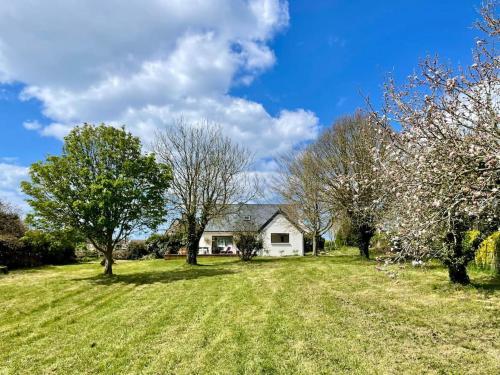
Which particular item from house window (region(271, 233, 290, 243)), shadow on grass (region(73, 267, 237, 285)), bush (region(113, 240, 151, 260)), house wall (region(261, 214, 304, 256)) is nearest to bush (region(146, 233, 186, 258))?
bush (region(113, 240, 151, 260))

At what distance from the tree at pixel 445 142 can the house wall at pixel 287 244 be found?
34357 mm

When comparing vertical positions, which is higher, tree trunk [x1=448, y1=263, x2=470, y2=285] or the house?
the house

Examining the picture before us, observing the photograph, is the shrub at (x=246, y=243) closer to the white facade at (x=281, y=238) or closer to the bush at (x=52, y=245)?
the white facade at (x=281, y=238)

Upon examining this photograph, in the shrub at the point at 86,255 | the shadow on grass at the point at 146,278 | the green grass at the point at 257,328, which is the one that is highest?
the shrub at the point at 86,255

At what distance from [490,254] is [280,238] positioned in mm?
28403

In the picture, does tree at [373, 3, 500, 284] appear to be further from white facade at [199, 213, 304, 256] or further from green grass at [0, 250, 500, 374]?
white facade at [199, 213, 304, 256]

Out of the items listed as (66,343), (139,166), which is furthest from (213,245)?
(66,343)

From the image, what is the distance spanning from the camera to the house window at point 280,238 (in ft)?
141

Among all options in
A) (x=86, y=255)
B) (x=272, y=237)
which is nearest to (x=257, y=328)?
(x=272, y=237)

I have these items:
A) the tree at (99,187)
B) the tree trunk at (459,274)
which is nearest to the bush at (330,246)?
the tree at (99,187)

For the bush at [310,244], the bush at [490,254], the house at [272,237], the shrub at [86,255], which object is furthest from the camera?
the bush at [310,244]

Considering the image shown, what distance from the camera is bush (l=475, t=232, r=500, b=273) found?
15234 millimetres

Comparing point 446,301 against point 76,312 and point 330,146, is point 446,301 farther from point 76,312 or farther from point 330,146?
point 330,146

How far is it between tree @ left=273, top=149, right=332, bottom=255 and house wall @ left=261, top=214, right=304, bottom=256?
3.32 m
